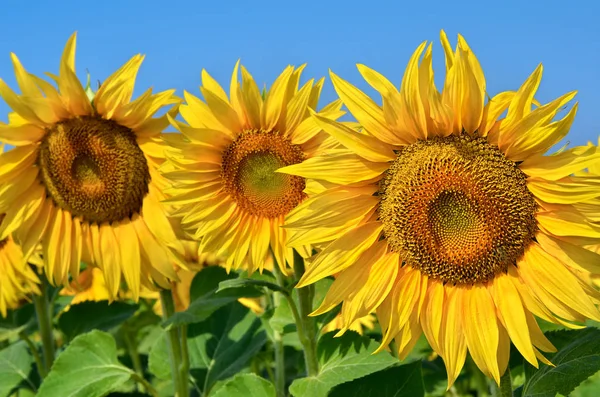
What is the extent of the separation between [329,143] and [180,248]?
3.17 ft

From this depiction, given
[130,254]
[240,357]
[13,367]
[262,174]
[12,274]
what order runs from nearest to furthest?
[262,174] < [130,254] < [240,357] < [12,274] < [13,367]

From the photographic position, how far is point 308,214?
2.39 metres

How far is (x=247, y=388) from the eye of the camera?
9.39ft

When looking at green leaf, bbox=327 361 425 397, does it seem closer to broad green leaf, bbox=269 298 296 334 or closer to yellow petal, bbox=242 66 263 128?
broad green leaf, bbox=269 298 296 334

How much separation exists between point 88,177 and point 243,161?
0.88m

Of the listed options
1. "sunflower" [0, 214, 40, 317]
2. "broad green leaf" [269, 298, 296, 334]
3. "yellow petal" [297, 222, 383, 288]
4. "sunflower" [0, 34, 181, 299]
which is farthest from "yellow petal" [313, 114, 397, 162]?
"sunflower" [0, 214, 40, 317]

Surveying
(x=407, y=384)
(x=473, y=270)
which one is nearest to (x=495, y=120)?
(x=473, y=270)

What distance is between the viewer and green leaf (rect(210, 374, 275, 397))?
2.84 meters

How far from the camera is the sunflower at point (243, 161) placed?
3.07m

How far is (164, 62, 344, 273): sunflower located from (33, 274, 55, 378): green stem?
162 cm

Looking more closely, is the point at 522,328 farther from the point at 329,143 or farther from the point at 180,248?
the point at 180,248

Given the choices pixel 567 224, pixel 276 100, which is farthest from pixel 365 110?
pixel 276 100

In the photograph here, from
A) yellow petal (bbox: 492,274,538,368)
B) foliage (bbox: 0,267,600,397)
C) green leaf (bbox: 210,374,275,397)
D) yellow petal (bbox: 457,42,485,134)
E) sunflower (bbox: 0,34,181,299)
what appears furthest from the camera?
sunflower (bbox: 0,34,181,299)

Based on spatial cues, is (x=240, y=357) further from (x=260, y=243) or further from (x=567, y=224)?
(x=567, y=224)
